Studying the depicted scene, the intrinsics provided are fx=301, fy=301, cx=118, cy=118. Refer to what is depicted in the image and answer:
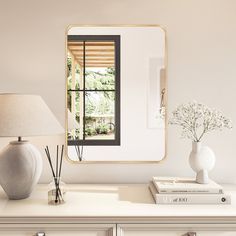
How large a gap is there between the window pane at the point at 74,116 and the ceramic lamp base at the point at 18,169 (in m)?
0.34

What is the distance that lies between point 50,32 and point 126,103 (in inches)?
23.2

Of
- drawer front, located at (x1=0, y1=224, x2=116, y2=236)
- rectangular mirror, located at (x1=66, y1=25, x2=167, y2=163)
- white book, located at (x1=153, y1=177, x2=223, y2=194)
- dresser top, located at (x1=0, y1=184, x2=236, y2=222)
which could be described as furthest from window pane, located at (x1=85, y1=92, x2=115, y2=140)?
drawer front, located at (x1=0, y1=224, x2=116, y2=236)

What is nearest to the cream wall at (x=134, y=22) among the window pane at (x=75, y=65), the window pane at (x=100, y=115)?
the window pane at (x=75, y=65)

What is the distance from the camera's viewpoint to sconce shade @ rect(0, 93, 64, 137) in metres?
1.28

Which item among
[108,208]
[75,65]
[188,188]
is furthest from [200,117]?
[75,65]

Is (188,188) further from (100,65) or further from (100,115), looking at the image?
(100,65)

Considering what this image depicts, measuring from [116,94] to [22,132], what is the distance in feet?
2.06

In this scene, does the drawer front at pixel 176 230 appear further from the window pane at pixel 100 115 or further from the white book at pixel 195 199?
the window pane at pixel 100 115

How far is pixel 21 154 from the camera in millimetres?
1378

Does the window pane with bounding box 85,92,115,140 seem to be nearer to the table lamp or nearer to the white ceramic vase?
the table lamp

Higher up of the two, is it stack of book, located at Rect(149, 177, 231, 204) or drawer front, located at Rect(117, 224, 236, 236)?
stack of book, located at Rect(149, 177, 231, 204)

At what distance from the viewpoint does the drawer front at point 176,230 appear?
1227 mm

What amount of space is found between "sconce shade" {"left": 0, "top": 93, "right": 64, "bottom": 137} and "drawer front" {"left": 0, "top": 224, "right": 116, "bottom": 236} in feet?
1.24

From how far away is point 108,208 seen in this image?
1.27m
